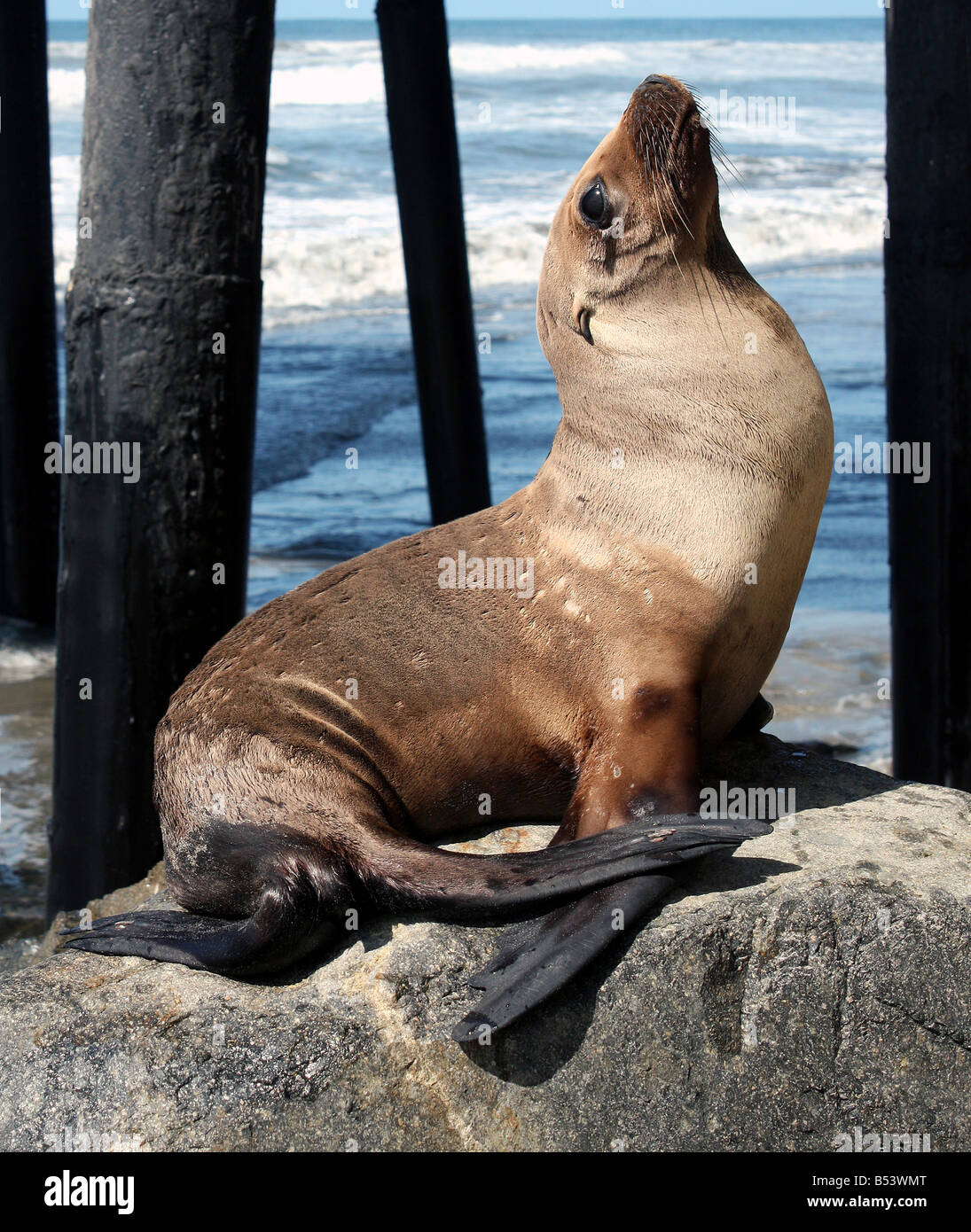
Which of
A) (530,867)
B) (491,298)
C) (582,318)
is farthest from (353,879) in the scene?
(491,298)

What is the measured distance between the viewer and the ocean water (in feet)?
22.0

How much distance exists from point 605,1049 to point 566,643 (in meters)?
0.86

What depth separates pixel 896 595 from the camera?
4.69 meters

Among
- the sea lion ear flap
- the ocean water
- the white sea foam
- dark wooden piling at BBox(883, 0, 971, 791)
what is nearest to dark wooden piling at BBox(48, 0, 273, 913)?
the sea lion ear flap

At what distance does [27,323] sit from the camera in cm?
646

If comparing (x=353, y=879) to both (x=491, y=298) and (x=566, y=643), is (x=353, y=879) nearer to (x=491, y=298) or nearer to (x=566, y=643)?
(x=566, y=643)

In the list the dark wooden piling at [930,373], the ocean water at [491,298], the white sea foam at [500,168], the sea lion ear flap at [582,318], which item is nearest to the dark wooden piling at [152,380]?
the sea lion ear flap at [582,318]

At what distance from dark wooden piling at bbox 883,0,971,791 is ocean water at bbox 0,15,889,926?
21.0 inches

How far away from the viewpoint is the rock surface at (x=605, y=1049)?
8.42 ft

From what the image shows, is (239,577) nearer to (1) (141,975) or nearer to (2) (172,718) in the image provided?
(2) (172,718)

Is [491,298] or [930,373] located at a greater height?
[491,298]

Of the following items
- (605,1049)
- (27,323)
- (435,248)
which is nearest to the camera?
(605,1049)

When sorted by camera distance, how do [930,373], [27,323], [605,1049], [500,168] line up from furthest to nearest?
[500,168] → [27,323] → [930,373] → [605,1049]

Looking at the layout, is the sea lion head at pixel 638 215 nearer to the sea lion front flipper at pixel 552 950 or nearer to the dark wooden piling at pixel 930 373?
the sea lion front flipper at pixel 552 950
